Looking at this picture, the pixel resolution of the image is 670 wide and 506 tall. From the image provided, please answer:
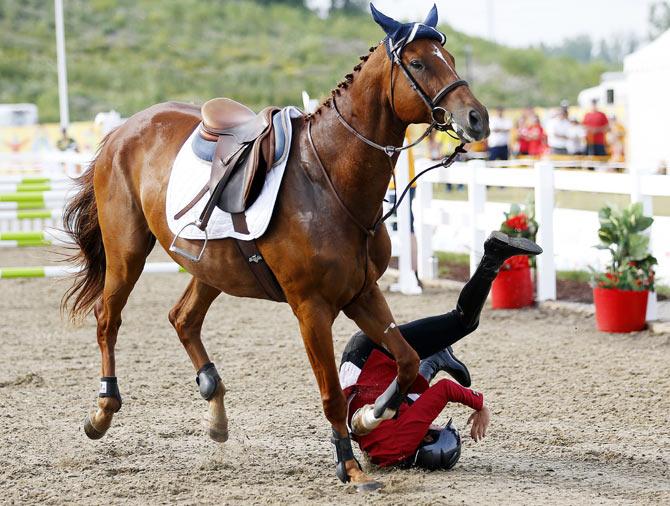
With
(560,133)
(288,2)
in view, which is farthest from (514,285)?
(288,2)

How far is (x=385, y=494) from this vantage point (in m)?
4.50

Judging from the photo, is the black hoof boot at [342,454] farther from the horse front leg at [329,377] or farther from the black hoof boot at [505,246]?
the black hoof boot at [505,246]

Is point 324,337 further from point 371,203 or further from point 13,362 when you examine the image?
point 13,362

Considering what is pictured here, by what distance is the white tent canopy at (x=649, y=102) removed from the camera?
22062mm

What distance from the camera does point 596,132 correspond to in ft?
78.2

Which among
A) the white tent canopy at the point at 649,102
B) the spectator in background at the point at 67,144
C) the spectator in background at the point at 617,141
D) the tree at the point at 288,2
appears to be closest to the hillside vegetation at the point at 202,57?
the tree at the point at 288,2

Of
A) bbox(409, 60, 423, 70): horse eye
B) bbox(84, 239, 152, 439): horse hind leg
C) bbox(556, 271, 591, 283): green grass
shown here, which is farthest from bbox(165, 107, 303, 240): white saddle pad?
bbox(556, 271, 591, 283): green grass

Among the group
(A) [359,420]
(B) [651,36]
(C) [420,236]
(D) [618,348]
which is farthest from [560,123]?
(B) [651,36]

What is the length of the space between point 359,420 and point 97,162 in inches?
90.4

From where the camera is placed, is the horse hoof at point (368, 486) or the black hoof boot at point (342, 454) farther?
the black hoof boot at point (342, 454)

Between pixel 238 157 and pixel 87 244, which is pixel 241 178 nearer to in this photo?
pixel 238 157

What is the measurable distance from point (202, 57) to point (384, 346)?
168ft

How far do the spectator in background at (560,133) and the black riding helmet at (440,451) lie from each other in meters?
19.6

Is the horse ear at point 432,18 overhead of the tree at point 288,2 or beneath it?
beneath
